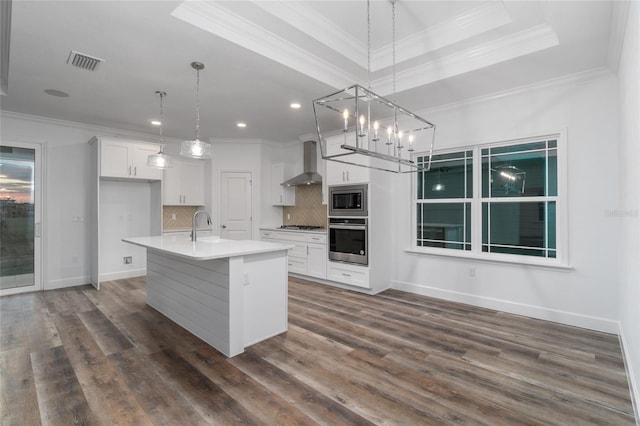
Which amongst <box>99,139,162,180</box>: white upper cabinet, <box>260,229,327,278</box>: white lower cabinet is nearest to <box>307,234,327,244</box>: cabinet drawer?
<box>260,229,327,278</box>: white lower cabinet

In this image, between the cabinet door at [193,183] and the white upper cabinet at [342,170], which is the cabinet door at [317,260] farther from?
the cabinet door at [193,183]

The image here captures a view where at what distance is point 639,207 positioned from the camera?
1.85 meters

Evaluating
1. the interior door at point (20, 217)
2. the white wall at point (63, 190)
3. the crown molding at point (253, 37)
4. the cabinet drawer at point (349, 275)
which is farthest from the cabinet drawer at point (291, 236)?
the interior door at point (20, 217)

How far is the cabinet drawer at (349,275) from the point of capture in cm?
461

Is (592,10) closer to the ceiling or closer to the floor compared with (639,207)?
closer to the ceiling

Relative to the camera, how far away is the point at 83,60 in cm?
307

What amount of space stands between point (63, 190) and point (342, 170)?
4.58 m

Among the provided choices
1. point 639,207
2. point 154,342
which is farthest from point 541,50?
point 154,342

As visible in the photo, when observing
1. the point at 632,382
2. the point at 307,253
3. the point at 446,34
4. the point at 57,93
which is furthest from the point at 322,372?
the point at 57,93

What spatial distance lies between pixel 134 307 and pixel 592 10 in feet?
17.9

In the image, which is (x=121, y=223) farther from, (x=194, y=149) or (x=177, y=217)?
(x=194, y=149)

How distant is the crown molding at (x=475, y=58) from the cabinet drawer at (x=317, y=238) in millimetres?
2413

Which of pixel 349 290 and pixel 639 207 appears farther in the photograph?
pixel 349 290

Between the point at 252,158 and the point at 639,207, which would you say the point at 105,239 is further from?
the point at 639,207
